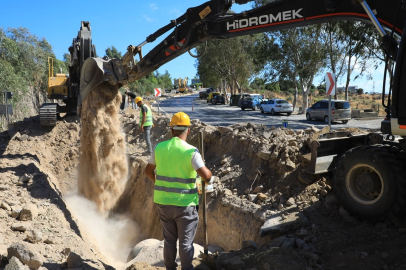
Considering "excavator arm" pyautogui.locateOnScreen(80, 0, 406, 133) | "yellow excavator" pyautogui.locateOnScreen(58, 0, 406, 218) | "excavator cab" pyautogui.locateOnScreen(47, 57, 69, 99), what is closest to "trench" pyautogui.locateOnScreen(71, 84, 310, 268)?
"excavator arm" pyautogui.locateOnScreen(80, 0, 406, 133)

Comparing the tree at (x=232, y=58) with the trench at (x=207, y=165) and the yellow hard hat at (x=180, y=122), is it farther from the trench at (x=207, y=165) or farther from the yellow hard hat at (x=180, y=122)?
the yellow hard hat at (x=180, y=122)

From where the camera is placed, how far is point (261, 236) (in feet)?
19.1

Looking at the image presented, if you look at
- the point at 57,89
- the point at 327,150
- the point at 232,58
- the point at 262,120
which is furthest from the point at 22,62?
the point at 232,58

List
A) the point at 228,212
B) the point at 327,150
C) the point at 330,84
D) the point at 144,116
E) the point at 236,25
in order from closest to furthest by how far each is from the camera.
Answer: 1. the point at 236,25
2. the point at 327,150
3. the point at 228,212
4. the point at 144,116
5. the point at 330,84

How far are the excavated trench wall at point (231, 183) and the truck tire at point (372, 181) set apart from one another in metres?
1.46

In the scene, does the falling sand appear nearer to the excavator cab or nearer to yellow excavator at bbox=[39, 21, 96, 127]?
yellow excavator at bbox=[39, 21, 96, 127]

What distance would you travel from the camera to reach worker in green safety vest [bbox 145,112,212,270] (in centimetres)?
375

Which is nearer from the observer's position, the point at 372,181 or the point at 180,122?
the point at 180,122

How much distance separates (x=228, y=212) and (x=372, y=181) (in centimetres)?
304

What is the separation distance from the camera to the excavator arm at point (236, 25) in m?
4.61

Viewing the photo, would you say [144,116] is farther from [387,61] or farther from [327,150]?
[387,61]

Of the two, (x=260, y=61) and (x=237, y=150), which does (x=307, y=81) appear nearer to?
(x=260, y=61)

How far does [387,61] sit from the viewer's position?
442 cm

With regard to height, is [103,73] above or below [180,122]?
above
